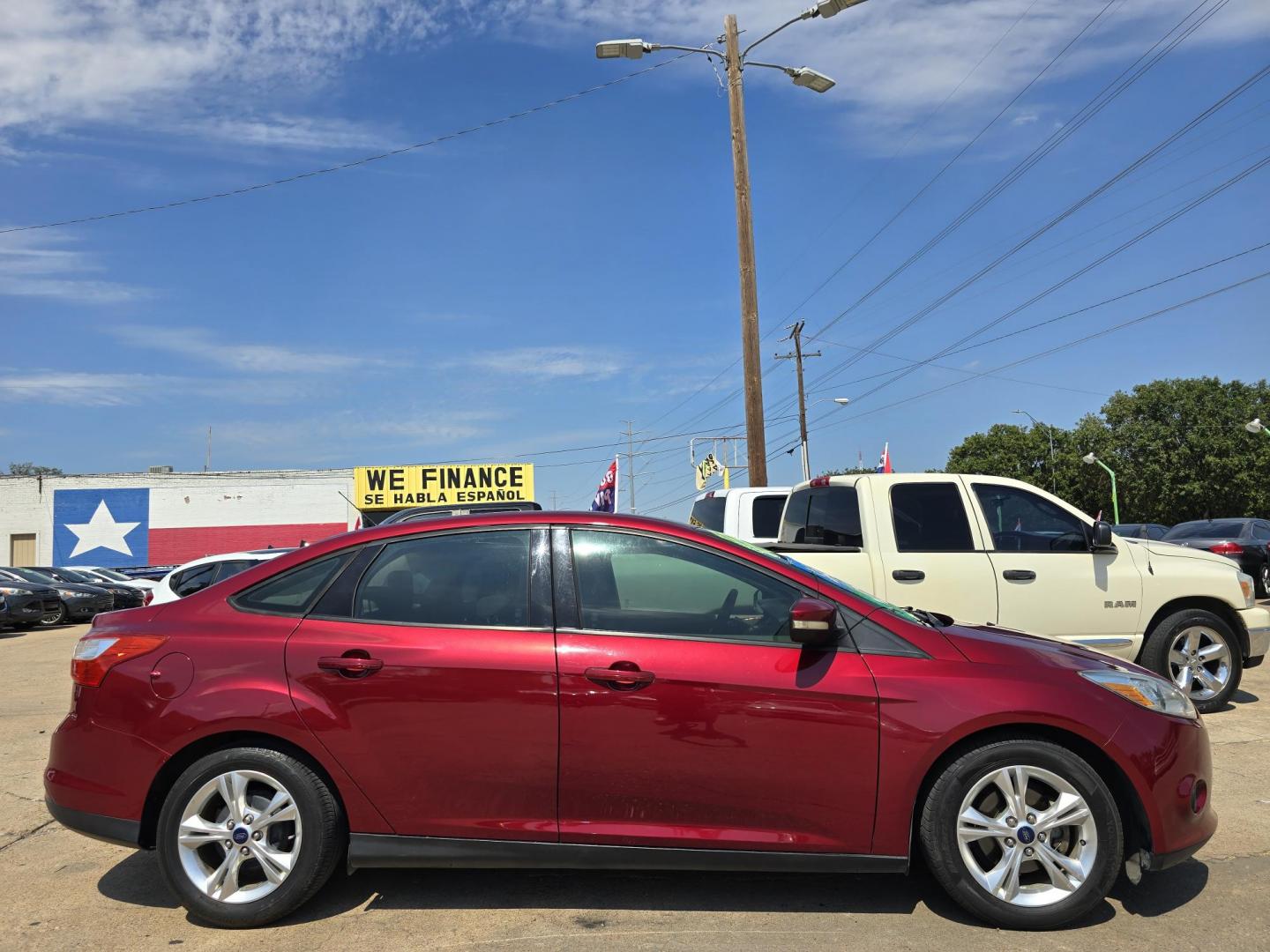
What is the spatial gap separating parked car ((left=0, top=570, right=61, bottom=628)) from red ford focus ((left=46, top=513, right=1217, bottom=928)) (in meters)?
19.2

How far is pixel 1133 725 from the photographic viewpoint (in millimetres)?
3719

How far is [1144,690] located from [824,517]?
4174 millimetres

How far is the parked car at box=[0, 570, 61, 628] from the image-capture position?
20.0 metres

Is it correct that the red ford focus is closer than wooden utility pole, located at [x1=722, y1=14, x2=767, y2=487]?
Yes

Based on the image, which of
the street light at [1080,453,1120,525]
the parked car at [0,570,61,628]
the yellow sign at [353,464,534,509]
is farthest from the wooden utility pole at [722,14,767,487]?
the yellow sign at [353,464,534,509]

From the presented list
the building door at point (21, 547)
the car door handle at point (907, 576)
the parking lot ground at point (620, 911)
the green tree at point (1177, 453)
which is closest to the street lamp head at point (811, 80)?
the car door handle at point (907, 576)

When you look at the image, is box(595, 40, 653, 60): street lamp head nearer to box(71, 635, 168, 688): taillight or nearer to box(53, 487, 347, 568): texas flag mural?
box(71, 635, 168, 688): taillight

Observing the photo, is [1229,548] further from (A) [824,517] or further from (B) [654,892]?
(B) [654,892]

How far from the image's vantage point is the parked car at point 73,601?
21.8 m

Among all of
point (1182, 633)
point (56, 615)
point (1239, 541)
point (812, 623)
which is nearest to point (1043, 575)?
point (1182, 633)

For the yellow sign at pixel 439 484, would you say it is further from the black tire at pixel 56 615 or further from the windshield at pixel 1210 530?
the windshield at pixel 1210 530

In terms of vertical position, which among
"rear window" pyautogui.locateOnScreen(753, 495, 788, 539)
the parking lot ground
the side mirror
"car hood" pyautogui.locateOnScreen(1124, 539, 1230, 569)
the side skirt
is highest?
"rear window" pyautogui.locateOnScreen(753, 495, 788, 539)

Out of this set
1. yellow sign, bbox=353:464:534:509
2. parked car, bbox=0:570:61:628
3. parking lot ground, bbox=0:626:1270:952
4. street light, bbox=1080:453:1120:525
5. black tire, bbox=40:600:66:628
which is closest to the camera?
parking lot ground, bbox=0:626:1270:952

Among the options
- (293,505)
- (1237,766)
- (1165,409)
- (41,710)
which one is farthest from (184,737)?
(1165,409)
